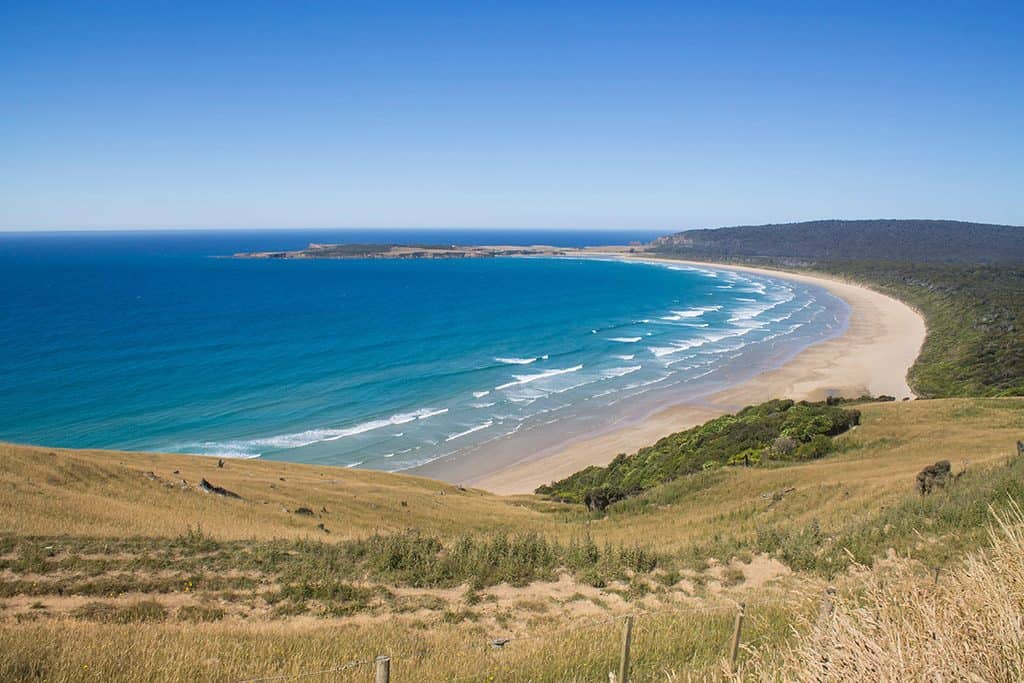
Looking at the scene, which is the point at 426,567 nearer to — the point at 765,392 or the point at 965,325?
the point at 765,392

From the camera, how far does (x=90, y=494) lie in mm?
17031

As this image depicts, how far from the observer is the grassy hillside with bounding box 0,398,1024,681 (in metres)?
7.22

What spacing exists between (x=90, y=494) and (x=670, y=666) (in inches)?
667

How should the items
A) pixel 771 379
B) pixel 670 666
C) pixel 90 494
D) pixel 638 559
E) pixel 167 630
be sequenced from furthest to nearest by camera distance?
1. pixel 771 379
2. pixel 90 494
3. pixel 638 559
4. pixel 167 630
5. pixel 670 666

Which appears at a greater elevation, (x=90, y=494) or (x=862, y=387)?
(x=90, y=494)

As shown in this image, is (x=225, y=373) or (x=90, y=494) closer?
(x=90, y=494)

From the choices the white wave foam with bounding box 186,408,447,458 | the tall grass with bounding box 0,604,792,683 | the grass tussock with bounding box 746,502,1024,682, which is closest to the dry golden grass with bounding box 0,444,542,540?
the tall grass with bounding box 0,604,792,683

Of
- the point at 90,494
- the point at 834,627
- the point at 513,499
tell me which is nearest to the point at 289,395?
the point at 513,499

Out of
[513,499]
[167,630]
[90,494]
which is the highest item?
[167,630]

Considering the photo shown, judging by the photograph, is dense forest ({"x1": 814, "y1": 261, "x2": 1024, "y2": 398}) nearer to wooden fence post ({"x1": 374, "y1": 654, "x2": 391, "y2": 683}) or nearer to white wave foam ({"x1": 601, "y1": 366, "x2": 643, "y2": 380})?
white wave foam ({"x1": 601, "y1": 366, "x2": 643, "y2": 380})

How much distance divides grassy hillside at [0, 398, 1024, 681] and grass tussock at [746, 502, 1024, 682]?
4.35 feet

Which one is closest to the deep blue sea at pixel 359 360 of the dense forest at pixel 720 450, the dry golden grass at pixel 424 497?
the dense forest at pixel 720 450

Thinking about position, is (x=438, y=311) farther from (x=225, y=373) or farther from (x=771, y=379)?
(x=771, y=379)

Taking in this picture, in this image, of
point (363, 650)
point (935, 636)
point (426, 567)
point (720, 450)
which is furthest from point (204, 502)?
point (720, 450)
